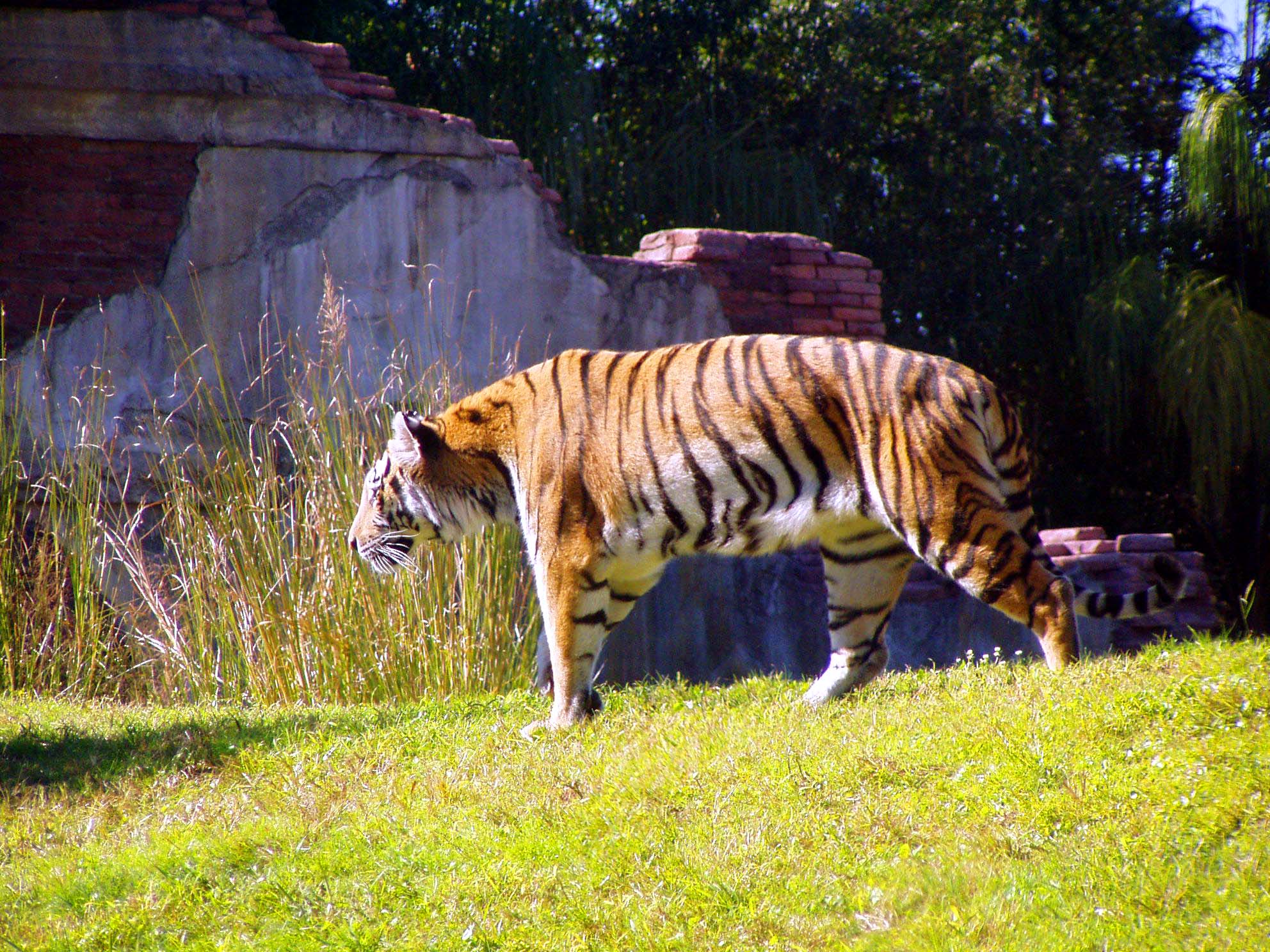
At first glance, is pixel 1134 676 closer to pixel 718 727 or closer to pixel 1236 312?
pixel 718 727

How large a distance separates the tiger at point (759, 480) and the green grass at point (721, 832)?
0.49 m

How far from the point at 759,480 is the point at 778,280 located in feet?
16.1

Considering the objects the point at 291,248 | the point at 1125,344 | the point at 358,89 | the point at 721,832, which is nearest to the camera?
the point at 721,832

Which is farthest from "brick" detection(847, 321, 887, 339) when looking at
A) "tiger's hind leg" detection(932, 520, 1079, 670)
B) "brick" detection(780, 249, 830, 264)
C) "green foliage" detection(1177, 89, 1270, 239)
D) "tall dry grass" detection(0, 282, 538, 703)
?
"tiger's hind leg" detection(932, 520, 1079, 670)

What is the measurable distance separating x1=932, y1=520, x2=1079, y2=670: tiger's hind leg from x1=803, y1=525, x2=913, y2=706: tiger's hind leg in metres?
0.72

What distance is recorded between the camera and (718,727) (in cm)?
539

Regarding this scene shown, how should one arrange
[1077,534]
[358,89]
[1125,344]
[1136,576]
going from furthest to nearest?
[1125,344], [358,89], [1077,534], [1136,576]

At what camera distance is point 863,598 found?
623 cm

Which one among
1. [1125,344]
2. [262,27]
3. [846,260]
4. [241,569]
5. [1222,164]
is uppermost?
[262,27]

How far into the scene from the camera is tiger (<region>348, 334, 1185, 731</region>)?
5520 mm

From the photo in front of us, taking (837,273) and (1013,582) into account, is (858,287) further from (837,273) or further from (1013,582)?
(1013,582)

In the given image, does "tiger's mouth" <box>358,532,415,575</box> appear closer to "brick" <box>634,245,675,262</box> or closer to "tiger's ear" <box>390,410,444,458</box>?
"tiger's ear" <box>390,410,444,458</box>

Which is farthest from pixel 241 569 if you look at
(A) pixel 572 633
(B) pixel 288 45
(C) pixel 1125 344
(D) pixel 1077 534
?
(C) pixel 1125 344

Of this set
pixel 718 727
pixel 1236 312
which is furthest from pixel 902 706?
pixel 1236 312
